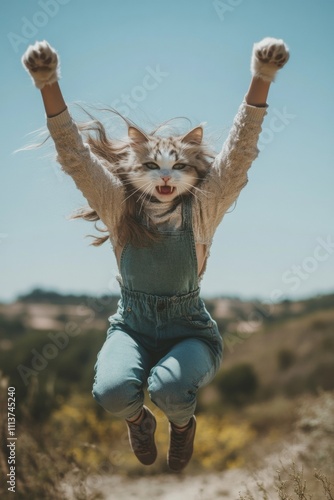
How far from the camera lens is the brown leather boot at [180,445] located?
3023mm

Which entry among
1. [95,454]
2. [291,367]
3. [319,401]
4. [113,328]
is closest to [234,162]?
[113,328]

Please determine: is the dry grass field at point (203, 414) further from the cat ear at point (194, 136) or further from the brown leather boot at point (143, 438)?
the cat ear at point (194, 136)

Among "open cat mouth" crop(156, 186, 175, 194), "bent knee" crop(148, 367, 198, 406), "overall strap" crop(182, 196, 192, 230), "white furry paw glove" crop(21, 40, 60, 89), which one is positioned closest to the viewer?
"white furry paw glove" crop(21, 40, 60, 89)

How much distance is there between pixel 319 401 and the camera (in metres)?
7.29

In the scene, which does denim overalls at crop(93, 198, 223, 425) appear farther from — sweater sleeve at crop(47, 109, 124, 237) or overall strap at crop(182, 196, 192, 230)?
sweater sleeve at crop(47, 109, 124, 237)

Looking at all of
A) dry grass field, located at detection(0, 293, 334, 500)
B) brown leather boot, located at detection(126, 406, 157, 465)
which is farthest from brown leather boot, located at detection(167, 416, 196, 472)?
dry grass field, located at detection(0, 293, 334, 500)

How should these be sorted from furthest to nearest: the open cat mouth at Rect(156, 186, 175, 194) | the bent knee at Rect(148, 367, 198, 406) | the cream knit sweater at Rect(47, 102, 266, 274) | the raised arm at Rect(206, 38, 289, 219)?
the open cat mouth at Rect(156, 186, 175, 194)
the cream knit sweater at Rect(47, 102, 266, 274)
the bent knee at Rect(148, 367, 198, 406)
the raised arm at Rect(206, 38, 289, 219)

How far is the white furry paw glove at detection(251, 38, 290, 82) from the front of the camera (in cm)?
245

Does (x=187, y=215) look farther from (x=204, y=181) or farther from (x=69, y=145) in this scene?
(x=69, y=145)

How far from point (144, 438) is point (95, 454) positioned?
5728 mm

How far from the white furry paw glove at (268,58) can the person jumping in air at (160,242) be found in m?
0.02

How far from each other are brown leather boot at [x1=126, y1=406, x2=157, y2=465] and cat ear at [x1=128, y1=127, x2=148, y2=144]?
1.42m

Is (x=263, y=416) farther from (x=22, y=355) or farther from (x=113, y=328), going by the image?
(x=113, y=328)

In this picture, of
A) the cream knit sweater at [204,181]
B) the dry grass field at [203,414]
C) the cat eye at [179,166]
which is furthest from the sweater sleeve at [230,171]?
the dry grass field at [203,414]
